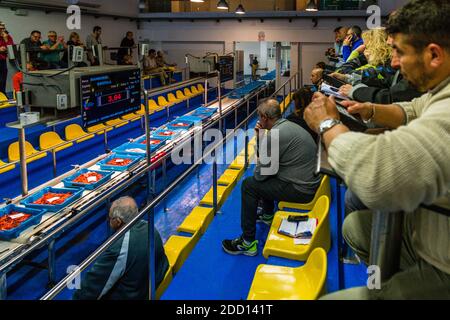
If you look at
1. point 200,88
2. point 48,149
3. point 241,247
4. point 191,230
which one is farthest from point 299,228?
point 200,88

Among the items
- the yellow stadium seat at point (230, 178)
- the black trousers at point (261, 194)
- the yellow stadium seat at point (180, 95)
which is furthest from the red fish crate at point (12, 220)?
the yellow stadium seat at point (180, 95)

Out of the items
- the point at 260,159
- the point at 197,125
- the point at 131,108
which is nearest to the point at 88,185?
the point at 131,108

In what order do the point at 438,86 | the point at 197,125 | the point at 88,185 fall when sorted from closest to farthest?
1. the point at 438,86
2. the point at 88,185
3. the point at 197,125

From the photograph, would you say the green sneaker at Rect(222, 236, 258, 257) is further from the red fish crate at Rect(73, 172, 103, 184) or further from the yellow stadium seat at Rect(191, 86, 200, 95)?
the yellow stadium seat at Rect(191, 86, 200, 95)

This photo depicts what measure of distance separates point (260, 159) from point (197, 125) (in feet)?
12.8

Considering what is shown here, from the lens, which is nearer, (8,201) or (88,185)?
(8,201)

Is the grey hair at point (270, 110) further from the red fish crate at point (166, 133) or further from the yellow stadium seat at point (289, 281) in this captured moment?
the red fish crate at point (166, 133)

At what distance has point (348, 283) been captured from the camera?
2412 millimetres

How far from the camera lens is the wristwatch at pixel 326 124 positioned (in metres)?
1.08

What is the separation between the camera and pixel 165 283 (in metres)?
3.02

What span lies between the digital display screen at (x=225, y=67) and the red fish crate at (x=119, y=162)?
10.7 ft

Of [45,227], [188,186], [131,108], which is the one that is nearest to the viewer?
[45,227]

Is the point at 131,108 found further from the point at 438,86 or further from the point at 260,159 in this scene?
the point at 438,86

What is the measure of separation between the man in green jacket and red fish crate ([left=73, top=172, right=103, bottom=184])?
140 inches
